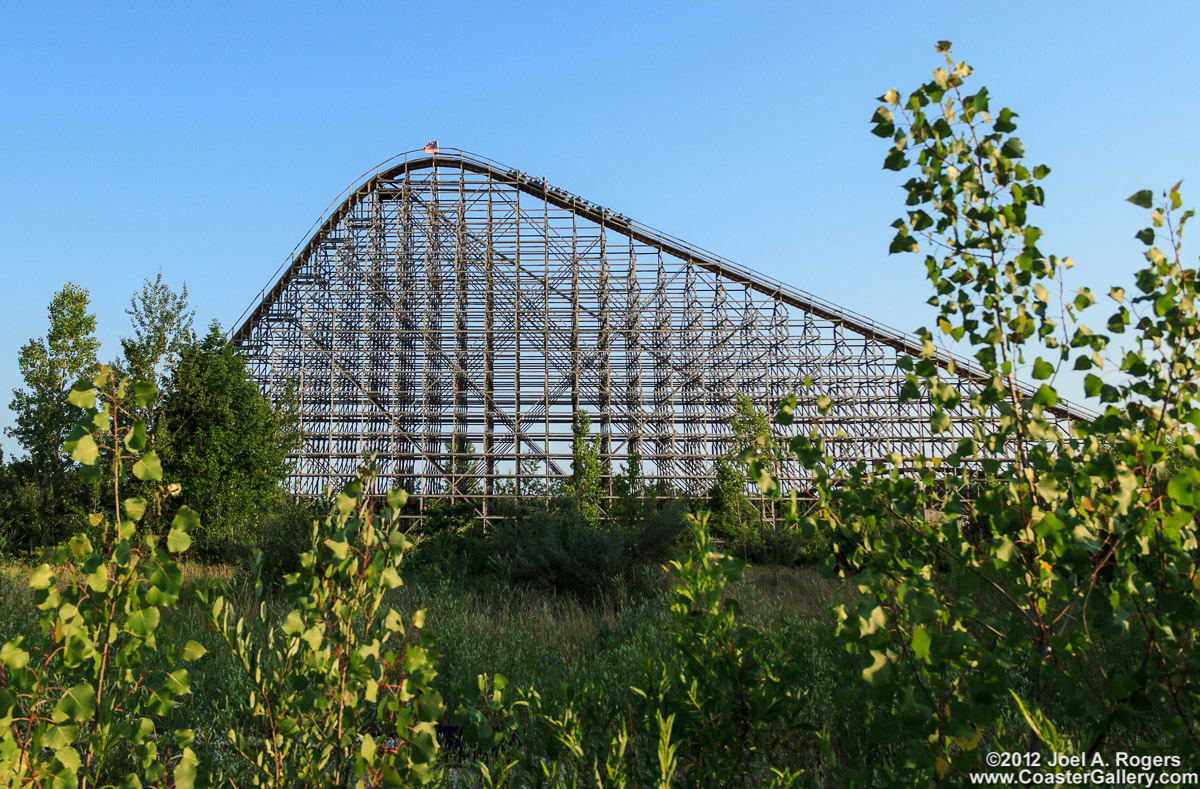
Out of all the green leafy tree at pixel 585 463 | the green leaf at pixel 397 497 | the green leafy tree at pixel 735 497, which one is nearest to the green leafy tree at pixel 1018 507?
the green leaf at pixel 397 497

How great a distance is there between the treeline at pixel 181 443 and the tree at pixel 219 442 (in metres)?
0.02

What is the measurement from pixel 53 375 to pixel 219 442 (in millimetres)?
5251

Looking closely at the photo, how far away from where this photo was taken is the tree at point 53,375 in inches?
573

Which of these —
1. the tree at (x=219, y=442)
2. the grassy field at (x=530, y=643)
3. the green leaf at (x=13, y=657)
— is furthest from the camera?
the tree at (x=219, y=442)

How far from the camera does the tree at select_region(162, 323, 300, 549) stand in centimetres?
1317

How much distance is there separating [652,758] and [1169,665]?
4.23ft

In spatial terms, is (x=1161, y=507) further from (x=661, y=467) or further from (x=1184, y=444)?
(x=661, y=467)

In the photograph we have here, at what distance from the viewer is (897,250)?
1670 millimetres

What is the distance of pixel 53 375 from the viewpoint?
15.5 meters

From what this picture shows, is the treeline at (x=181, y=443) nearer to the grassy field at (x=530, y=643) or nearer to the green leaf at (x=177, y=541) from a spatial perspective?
the grassy field at (x=530, y=643)

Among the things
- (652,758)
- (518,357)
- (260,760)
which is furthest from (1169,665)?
(518,357)

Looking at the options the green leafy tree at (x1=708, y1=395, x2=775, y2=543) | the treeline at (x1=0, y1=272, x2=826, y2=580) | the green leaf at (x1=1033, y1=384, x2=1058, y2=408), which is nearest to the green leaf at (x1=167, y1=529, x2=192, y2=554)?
the green leaf at (x1=1033, y1=384, x2=1058, y2=408)

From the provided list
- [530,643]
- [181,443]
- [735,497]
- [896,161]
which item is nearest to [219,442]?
[181,443]

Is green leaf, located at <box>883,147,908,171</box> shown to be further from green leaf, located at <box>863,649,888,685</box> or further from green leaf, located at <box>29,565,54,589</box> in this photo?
green leaf, located at <box>29,565,54,589</box>
